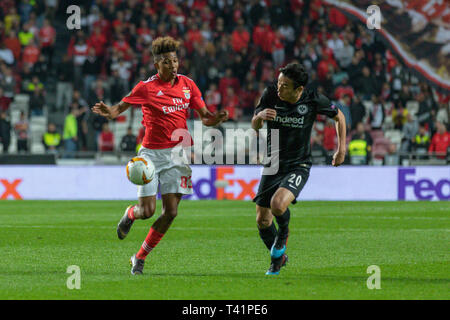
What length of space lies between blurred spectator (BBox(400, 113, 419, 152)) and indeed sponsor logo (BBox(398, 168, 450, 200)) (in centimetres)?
163

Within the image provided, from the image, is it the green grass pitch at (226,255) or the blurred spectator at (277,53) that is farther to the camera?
the blurred spectator at (277,53)

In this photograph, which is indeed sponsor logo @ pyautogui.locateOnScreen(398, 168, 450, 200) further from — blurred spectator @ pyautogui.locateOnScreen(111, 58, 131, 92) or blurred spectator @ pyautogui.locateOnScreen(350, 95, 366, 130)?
blurred spectator @ pyautogui.locateOnScreen(111, 58, 131, 92)

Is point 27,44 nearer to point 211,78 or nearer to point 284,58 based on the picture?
point 211,78

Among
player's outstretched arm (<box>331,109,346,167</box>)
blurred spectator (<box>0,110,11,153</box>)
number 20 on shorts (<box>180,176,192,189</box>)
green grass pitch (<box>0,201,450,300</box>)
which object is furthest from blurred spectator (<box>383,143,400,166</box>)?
number 20 on shorts (<box>180,176,192,189</box>)

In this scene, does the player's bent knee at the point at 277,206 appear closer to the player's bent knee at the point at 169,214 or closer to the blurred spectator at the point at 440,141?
the player's bent knee at the point at 169,214

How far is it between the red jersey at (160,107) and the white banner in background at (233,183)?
11.4m

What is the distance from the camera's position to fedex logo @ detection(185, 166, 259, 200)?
20.0 meters

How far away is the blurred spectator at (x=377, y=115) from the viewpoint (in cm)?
2198

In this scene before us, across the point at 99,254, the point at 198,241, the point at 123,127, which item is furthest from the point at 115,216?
the point at 123,127

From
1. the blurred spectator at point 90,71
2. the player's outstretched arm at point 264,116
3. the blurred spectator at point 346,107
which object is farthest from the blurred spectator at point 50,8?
the player's outstretched arm at point 264,116

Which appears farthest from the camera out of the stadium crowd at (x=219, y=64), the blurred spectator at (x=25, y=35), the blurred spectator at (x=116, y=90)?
the blurred spectator at (x=25, y=35)

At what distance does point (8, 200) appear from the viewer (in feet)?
65.2

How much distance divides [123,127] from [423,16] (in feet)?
26.5

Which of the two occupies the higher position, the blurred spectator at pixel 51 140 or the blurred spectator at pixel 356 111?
the blurred spectator at pixel 356 111
